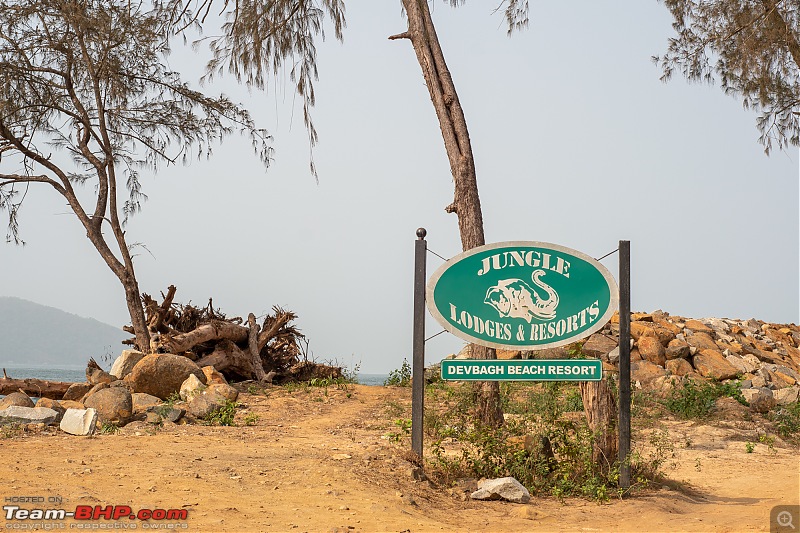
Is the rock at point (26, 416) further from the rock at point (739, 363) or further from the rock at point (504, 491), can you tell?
the rock at point (739, 363)

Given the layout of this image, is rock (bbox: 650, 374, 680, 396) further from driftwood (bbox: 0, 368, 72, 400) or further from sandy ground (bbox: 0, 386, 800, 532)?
driftwood (bbox: 0, 368, 72, 400)

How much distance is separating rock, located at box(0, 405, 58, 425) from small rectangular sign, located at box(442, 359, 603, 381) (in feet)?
16.7

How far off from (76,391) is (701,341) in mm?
11668

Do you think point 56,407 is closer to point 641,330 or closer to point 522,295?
point 522,295

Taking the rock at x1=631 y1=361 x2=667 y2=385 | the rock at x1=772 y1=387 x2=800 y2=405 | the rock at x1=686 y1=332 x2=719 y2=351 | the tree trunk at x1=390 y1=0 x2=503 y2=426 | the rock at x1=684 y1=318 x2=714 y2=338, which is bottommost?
the rock at x1=772 y1=387 x2=800 y2=405

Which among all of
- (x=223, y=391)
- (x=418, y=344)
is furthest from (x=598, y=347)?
(x=418, y=344)

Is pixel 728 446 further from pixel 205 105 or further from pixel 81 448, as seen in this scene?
pixel 205 105

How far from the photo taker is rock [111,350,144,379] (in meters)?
14.2

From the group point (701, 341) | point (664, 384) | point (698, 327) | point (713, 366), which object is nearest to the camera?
point (664, 384)

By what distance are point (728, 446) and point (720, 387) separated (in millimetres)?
3008

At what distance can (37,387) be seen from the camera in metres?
14.2

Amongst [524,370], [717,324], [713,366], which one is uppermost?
[717,324]

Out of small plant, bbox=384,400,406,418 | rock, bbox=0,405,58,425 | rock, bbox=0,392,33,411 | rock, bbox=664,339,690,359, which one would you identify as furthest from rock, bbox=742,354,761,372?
rock, bbox=0,392,33,411

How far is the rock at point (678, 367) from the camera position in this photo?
571 inches
